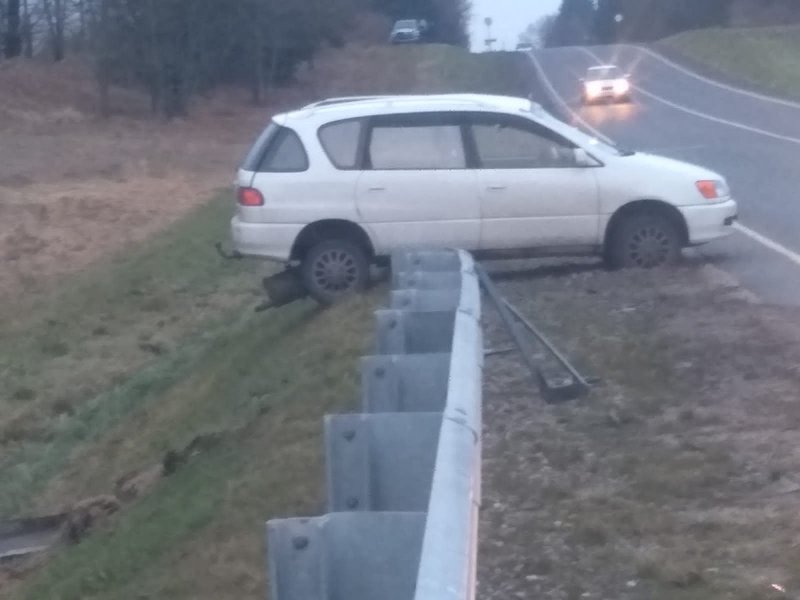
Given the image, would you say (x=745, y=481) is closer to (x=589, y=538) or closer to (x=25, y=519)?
(x=589, y=538)

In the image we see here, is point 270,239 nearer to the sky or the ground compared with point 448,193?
nearer to the ground

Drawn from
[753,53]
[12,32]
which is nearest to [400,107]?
[12,32]

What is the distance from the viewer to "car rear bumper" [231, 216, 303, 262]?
13.4m

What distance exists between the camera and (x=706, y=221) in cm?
1358

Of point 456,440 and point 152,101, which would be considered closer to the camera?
point 456,440

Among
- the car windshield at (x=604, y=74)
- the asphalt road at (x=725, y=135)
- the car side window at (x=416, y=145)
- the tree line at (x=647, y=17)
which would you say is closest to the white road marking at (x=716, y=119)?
the asphalt road at (x=725, y=135)

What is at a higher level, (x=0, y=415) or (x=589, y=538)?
(x=589, y=538)

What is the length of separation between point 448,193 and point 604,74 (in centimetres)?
3863

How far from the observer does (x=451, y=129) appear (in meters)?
13.5

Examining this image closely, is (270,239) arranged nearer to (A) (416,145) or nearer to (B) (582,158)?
(A) (416,145)

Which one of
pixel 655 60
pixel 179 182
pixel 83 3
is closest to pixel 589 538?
pixel 179 182

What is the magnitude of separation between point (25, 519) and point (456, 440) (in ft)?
28.5

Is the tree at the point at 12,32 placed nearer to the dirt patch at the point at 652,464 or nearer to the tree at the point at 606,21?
the dirt patch at the point at 652,464

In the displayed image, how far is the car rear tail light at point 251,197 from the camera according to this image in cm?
1338
